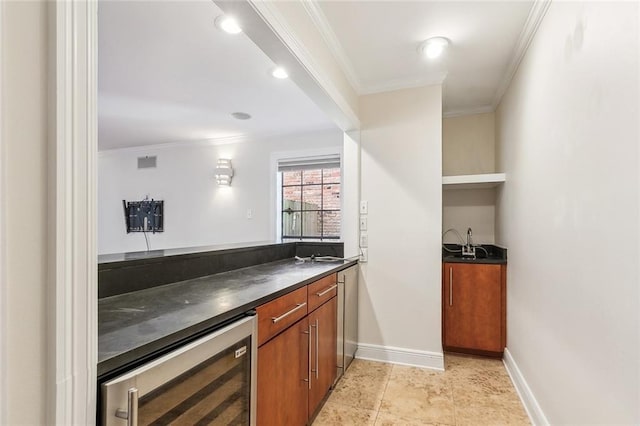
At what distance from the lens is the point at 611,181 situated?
3.62 ft

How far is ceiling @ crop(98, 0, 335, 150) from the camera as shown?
194 cm

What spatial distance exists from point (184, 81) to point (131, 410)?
264cm

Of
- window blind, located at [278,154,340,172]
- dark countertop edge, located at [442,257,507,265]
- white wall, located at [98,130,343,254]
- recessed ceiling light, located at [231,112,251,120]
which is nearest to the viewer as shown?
dark countertop edge, located at [442,257,507,265]

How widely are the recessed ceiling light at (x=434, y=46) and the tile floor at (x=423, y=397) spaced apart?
90.6 inches

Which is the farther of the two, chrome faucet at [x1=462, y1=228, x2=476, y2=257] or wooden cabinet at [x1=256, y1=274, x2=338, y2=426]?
chrome faucet at [x1=462, y1=228, x2=476, y2=257]

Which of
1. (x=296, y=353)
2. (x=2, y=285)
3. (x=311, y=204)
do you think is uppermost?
(x=311, y=204)

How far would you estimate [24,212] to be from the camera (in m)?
0.54

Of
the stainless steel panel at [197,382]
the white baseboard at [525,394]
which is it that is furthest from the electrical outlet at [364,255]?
the stainless steel panel at [197,382]

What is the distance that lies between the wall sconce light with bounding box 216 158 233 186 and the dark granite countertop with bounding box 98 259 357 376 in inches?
113

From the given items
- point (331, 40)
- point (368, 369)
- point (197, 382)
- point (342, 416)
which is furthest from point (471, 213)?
point (197, 382)

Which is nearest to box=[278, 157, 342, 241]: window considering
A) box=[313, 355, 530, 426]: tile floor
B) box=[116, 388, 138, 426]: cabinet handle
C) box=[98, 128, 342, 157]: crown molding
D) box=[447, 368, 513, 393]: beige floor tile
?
Result: box=[98, 128, 342, 157]: crown molding

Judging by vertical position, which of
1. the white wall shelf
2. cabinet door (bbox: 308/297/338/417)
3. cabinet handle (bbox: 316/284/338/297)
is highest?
the white wall shelf

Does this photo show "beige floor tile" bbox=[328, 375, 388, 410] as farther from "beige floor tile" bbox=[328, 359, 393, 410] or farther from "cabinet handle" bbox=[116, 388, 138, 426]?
"cabinet handle" bbox=[116, 388, 138, 426]

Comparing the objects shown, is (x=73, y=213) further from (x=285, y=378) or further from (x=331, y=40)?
(x=331, y=40)
